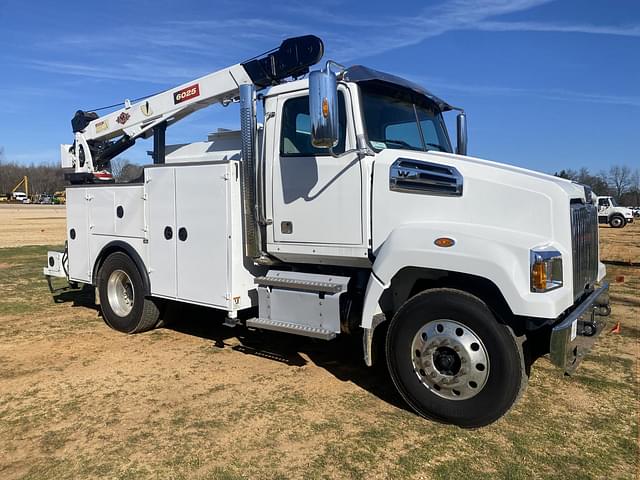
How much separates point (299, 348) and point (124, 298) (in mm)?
2630

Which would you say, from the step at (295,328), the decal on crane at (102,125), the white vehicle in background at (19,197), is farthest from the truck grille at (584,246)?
the white vehicle in background at (19,197)

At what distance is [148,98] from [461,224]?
5198 mm

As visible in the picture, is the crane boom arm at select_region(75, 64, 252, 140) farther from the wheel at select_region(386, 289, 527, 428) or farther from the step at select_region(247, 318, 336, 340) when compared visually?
the wheel at select_region(386, 289, 527, 428)

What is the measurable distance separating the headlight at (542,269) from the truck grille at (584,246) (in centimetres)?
42

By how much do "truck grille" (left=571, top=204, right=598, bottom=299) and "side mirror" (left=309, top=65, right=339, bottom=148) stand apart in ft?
6.58

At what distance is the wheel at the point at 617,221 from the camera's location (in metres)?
37.4

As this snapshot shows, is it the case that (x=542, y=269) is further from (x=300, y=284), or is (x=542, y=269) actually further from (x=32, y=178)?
(x=32, y=178)

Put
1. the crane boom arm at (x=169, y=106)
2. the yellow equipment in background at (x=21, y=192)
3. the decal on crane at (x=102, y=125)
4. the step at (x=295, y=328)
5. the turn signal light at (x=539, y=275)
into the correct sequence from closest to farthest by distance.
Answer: the turn signal light at (x=539, y=275) < the step at (x=295, y=328) < the crane boom arm at (x=169, y=106) < the decal on crane at (x=102, y=125) < the yellow equipment in background at (x=21, y=192)

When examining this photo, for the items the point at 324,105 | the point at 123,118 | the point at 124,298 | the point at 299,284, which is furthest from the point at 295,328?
the point at 123,118

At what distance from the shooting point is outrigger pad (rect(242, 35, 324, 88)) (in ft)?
18.9

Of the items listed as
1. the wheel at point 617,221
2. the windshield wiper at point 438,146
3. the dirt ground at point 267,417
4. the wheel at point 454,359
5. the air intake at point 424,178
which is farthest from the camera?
the wheel at point 617,221

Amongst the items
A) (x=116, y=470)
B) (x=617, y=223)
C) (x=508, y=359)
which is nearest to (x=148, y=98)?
(x=116, y=470)

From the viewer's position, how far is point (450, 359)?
4184 mm

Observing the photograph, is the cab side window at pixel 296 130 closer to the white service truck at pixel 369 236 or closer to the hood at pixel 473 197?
the white service truck at pixel 369 236
